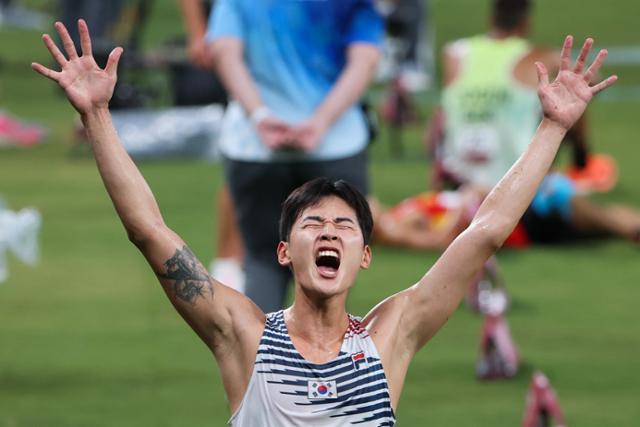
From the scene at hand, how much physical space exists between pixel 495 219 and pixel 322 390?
678 millimetres

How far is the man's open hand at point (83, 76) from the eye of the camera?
4.69 m

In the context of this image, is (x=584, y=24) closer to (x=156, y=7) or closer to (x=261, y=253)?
(x=156, y=7)

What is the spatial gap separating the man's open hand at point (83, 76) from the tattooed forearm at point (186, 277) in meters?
0.46

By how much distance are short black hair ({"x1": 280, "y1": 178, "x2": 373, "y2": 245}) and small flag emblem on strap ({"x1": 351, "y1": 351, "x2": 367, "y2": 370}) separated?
12.4 inches

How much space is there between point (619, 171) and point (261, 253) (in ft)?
29.3

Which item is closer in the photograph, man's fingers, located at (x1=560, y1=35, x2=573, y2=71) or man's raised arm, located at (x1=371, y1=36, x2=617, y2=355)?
man's raised arm, located at (x1=371, y1=36, x2=617, y2=355)

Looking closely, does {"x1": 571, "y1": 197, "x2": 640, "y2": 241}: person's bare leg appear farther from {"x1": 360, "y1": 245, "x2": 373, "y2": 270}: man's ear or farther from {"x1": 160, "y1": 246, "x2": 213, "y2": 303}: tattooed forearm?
{"x1": 160, "y1": 246, "x2": 213, "y2": 303}: tattooed forearm

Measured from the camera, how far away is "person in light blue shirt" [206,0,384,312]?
691cm

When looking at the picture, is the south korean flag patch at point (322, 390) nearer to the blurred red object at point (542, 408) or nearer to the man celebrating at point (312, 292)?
the man celebrating at point (312, 292)

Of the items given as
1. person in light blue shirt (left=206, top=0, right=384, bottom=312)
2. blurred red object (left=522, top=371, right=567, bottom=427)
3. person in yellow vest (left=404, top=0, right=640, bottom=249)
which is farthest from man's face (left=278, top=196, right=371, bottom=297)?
person in yellow vest (left=404, top=0, right=640, bottom=249)

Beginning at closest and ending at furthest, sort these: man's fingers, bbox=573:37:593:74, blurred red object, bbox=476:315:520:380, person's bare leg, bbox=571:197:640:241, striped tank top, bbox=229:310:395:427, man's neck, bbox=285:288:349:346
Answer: striped tank top, bbox=229:310:395:427 < man's neck, bbox=285:288:349:346 < man's fingers, bbox=573:37:593:74 < blurred red object, bbox=476:315:520:380 < person's bare leg, bbox=571:197:640:241

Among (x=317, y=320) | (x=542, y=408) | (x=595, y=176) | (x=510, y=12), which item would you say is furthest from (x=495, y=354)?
(x=595, y=176)

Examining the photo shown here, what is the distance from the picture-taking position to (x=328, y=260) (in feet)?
15.5

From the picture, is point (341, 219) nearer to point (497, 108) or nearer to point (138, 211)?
point (138, 211)
